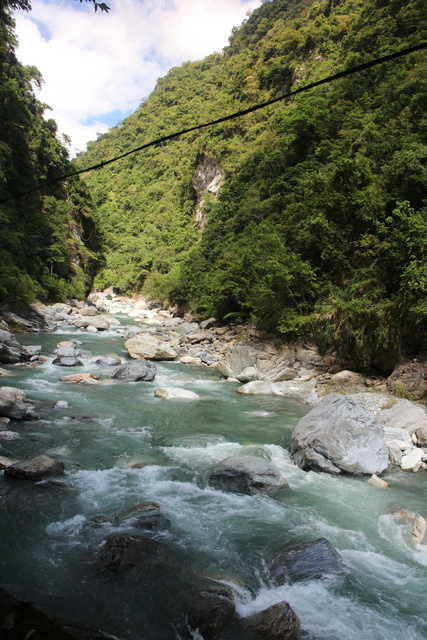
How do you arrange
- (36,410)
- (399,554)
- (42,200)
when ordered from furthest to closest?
(42,200) < (36,410) < (399,554)

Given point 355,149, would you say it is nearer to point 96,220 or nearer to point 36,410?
point 36,410

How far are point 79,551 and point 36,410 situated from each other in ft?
18.0

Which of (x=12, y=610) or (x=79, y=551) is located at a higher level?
(x=12, y=610)

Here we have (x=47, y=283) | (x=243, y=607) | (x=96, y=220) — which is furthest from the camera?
(x=96, y=220)

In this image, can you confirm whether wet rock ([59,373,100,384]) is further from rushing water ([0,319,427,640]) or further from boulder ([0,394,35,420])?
boulder ([0,394,35,420])

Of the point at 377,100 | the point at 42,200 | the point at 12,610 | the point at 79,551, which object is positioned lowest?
the point at 79,551

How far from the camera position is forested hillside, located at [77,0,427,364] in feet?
37.3

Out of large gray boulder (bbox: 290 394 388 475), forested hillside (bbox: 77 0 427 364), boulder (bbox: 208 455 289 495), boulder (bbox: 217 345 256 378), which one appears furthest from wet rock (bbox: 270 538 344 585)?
boulder (bbox: 217 345 256 378)

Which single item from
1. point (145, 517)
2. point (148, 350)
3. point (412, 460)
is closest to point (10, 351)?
point (148, 350)

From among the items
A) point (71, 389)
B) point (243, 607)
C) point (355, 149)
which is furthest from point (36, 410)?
point (355, 149)

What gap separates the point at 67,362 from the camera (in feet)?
45.4

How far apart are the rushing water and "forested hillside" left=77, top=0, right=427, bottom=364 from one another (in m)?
5.73

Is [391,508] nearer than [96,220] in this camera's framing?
Yes

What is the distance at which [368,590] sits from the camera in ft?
13.1
